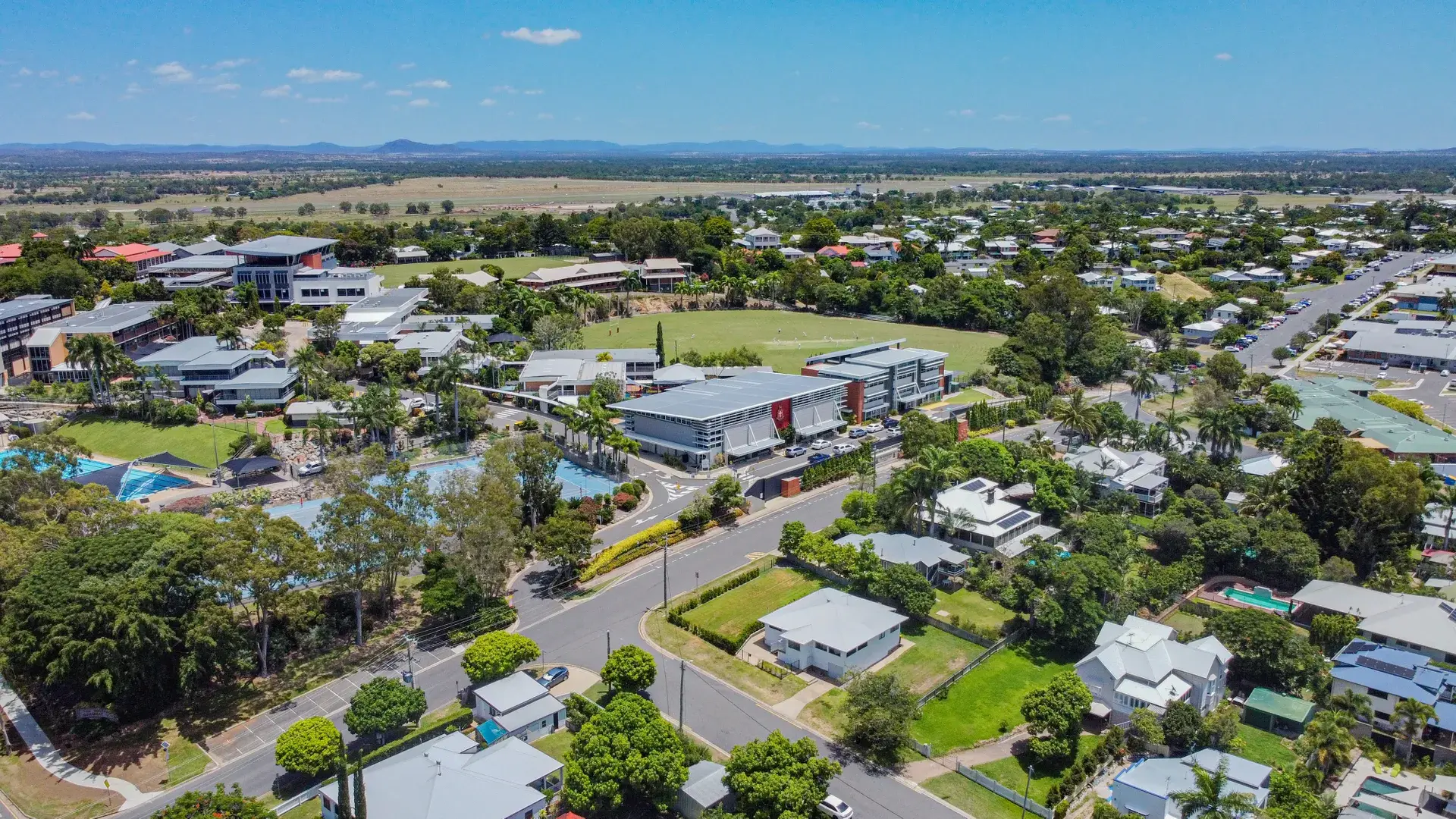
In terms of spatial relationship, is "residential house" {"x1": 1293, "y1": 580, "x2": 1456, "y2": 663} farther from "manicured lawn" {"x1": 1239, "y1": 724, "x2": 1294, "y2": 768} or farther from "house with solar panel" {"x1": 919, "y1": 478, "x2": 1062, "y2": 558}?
"house with solar panel" {"x1": 919, "y1": 478, "x2": 1062, "y2": 558}

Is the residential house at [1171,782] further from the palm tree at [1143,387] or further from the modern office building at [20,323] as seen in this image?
the modern office building at [20,323]

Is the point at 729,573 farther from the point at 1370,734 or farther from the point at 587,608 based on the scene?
the point at 1370,734

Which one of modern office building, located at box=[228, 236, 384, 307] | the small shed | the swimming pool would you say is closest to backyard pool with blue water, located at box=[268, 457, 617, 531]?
the swimming pool

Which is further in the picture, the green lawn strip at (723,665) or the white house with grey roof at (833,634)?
the white house with grey roof at (833,634)

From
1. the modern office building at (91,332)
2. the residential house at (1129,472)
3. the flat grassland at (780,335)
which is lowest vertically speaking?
the residential house at (1129,472)

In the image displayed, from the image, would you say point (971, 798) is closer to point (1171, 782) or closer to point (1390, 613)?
point (1171, 782)

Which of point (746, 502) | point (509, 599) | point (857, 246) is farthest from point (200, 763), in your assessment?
point (857, 246)

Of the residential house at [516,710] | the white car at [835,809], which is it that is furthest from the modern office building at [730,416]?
the white car at [835,809]
